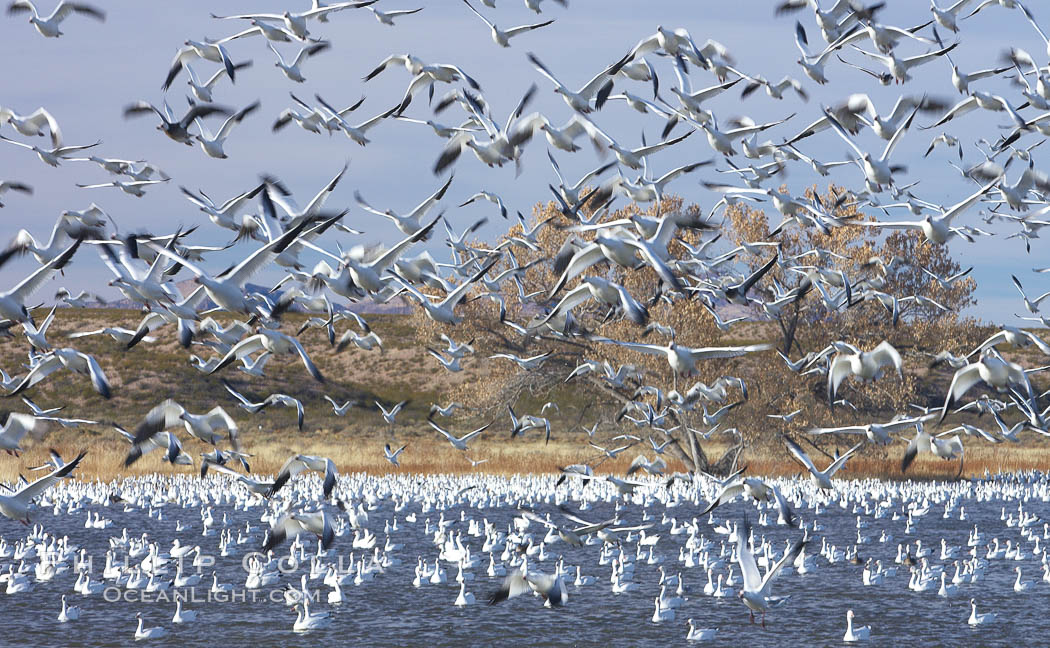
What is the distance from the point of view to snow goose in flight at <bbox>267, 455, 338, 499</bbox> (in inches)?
577

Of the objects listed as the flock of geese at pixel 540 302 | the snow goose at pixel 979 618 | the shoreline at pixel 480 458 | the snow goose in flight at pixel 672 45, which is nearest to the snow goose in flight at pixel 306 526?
the flock of geese at pixel 540 302

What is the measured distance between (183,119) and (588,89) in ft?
21.6

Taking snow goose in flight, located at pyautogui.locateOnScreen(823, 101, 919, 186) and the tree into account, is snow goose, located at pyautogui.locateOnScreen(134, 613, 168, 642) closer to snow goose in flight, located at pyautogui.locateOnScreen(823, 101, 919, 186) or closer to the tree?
snow goose in flight, located at pyautogui.locateOnScreen(823, 101, 919, 186)

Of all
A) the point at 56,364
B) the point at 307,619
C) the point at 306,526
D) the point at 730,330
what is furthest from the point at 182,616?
the point at 730,330

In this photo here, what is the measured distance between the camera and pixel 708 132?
16.7 meters

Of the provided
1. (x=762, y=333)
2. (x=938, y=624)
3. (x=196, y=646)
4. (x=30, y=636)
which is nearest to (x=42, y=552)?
(x=30, y=636)

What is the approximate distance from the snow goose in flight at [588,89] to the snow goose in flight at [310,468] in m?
6.53

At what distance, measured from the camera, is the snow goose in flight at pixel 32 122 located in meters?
18.7

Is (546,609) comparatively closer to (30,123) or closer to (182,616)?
(182,616)

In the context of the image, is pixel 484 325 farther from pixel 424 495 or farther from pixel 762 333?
pixel 762 333

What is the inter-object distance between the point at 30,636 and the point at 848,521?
69.6 feet

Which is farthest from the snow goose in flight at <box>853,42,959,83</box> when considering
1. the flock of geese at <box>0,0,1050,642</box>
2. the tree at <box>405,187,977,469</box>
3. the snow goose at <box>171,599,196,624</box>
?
the tree at <box>405,187,977,469</box>

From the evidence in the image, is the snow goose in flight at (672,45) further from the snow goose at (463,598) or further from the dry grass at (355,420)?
the dry grass at (355,420)

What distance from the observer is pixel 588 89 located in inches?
663
